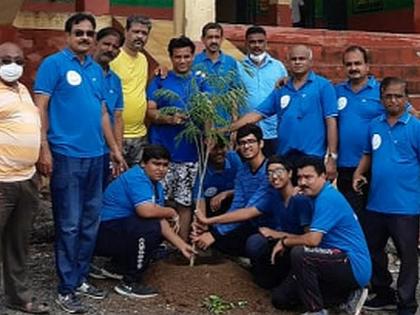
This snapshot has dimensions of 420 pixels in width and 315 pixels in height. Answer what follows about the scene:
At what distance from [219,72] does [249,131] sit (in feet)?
2.42

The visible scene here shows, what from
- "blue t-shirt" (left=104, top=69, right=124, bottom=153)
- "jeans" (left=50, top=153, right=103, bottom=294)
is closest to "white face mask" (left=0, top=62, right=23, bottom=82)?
"jeans" (left=50, top=153, right=103, bottom=294)

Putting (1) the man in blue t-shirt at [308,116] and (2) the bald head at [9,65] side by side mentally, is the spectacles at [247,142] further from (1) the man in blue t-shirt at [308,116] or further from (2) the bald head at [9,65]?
(2) the bald head at [9,65]

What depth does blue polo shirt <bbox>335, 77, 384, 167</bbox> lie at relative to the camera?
21.5 ft

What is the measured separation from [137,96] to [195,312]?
187 centimetres

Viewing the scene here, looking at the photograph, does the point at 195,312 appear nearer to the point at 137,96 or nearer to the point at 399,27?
the point at 137,96

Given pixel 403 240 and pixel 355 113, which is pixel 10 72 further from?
pixel 403 240

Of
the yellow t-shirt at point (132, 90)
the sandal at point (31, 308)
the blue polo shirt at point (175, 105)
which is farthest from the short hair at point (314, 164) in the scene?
the sandal at point (31, 308)

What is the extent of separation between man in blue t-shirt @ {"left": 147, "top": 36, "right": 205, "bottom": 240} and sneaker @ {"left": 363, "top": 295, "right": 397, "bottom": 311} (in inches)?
62.5

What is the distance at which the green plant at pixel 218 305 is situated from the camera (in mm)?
6238

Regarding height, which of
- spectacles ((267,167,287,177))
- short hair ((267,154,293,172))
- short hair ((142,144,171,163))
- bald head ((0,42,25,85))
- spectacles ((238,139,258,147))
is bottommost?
spectacles ((267,167,287,177))

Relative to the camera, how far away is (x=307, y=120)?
6.68m

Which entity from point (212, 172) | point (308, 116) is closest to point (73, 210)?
point (212, 172)

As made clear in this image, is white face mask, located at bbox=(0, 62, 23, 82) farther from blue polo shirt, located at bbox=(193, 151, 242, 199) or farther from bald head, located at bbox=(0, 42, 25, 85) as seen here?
blue polo shirt, located at bbox=(193, 151, 242, 199)

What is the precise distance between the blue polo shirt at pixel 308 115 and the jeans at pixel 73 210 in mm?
1576
